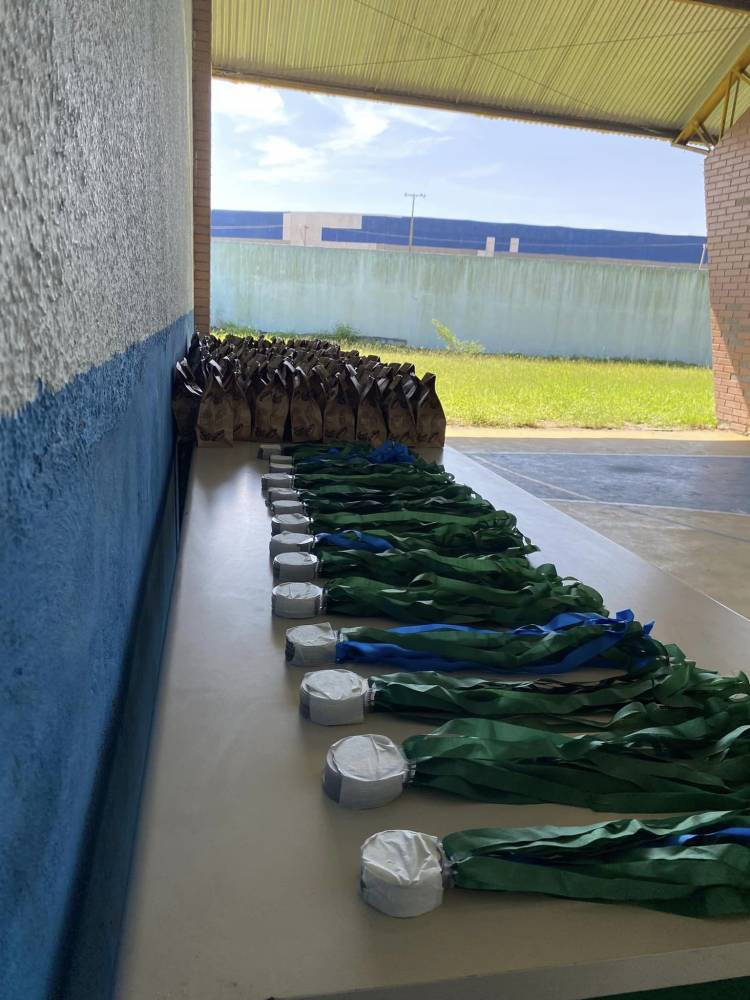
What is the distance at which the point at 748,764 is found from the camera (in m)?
0.88

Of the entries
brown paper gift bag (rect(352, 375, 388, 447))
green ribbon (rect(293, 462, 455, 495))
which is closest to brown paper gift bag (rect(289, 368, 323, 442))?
brown paper gift bag (rect(352, 375, 388, 447))

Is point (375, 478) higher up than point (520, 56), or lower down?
lower down

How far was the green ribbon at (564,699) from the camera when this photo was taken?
0.94 metres

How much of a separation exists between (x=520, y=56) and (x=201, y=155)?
398 cm

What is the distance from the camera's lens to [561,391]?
12.2 metres

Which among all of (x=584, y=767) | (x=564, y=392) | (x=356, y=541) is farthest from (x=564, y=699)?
(x=564, y=392)

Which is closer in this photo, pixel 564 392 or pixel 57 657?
pixel 57 657

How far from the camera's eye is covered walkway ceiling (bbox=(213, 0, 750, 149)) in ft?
25.3

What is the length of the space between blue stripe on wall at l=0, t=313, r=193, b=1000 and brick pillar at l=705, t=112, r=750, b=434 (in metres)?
9.63

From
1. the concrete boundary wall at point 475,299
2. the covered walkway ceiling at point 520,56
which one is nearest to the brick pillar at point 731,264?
the covered walkway ceiling at point 520,56

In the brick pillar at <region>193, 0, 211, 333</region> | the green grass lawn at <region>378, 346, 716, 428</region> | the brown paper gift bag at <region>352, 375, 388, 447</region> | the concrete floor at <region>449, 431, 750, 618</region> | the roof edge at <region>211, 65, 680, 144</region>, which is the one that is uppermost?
the roof edge at <region>211, 65, 680, 144</region>

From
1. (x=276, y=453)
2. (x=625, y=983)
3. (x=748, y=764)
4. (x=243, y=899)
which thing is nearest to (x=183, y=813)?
(x=243, y=899)

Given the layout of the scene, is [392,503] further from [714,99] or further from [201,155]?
[714,99]

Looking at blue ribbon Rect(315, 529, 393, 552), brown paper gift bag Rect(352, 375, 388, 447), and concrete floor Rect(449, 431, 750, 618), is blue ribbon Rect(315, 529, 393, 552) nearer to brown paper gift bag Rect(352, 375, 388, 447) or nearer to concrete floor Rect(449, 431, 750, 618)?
brown paper gift bag Rect(352, 375, 388, 447)
